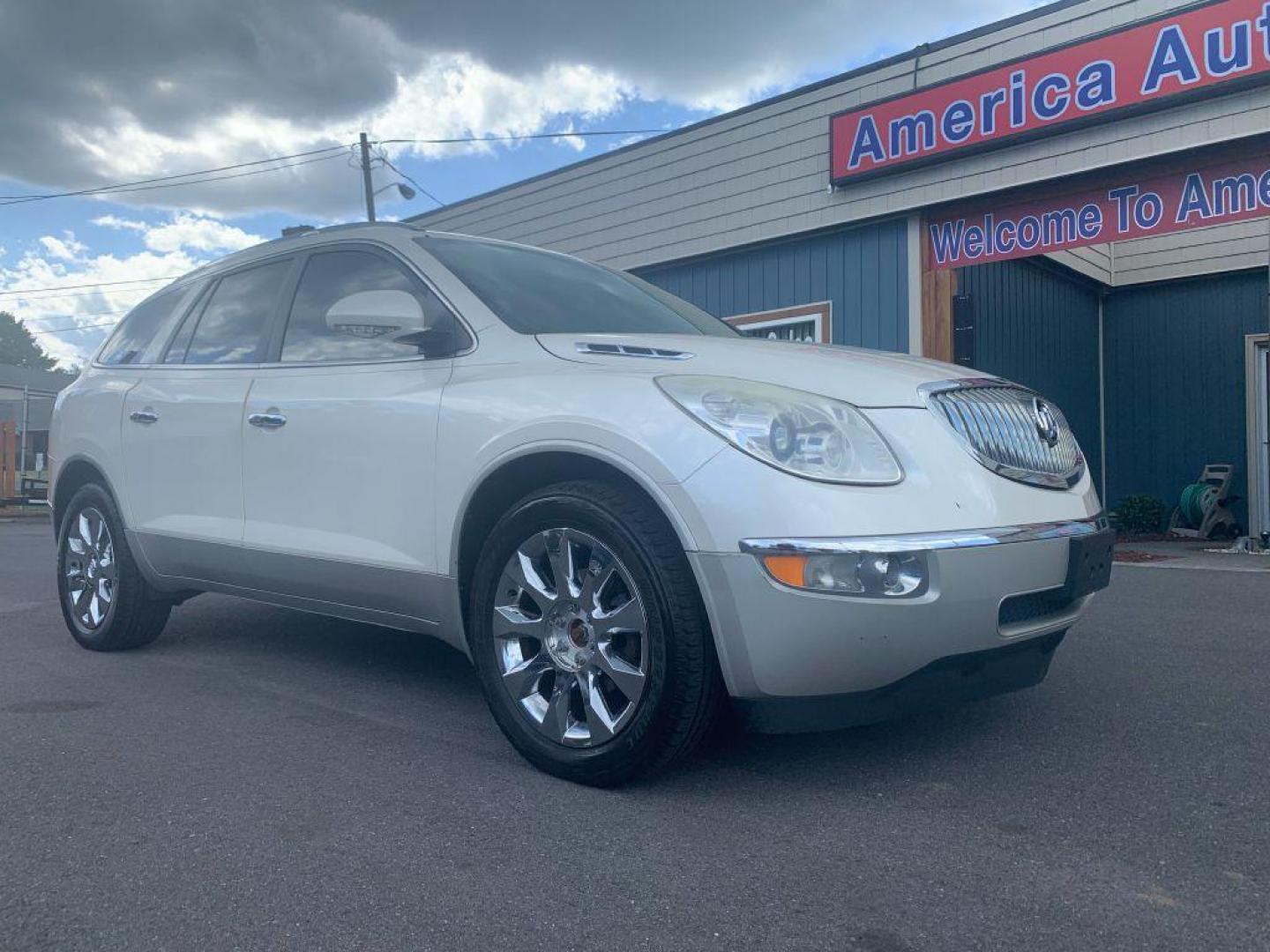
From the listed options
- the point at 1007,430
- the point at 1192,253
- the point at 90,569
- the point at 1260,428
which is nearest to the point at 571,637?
the point at 1007,430

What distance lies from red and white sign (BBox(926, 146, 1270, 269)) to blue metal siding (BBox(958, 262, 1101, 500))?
741mm

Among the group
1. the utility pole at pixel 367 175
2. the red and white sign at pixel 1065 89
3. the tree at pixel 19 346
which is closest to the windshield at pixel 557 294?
the red and white sign at pixel 1065 89

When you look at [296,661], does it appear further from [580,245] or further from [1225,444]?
[1225,444]

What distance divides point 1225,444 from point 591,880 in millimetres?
13274

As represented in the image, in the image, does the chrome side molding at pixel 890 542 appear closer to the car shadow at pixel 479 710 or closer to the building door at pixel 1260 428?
the car shadow at pixel 479 710

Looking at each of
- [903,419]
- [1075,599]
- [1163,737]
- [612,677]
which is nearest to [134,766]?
[612,677]

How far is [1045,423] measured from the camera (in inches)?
131

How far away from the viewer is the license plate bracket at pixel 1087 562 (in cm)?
299

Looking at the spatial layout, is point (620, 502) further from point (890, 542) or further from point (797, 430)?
point (890, 542)

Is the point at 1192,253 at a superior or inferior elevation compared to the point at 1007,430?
superior

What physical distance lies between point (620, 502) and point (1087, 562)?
52.2 inches

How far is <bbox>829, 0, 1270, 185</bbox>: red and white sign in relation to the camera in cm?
905

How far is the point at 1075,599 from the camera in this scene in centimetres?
309

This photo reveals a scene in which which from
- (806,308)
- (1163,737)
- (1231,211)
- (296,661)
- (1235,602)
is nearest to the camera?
(1163,737)
